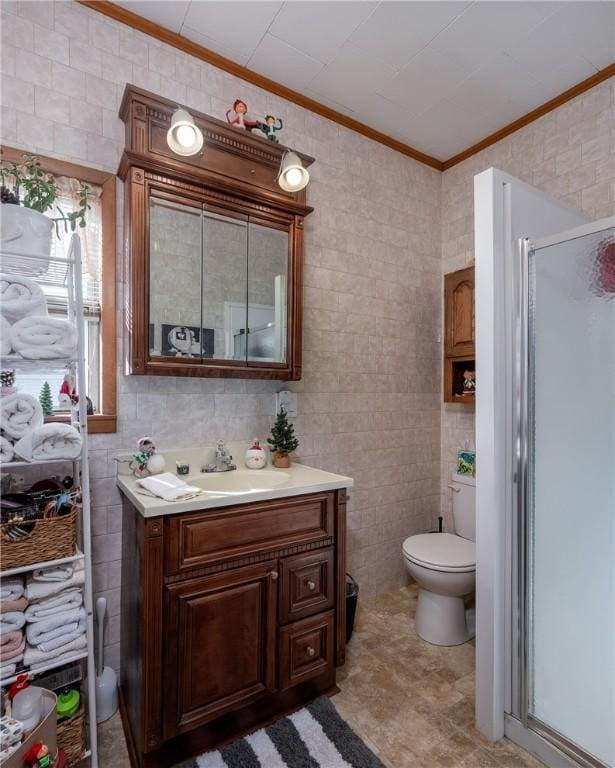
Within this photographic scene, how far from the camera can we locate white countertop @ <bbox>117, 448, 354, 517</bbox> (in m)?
1.33

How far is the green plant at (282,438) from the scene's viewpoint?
1998 millimetres

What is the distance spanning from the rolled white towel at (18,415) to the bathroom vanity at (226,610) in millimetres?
392

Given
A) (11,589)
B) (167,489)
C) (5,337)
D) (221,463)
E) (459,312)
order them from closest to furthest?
(5,337), (11,589), (167,489), (221,463), (459,312)

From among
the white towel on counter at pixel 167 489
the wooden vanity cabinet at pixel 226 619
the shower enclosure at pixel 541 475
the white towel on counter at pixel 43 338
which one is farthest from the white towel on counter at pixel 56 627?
the shower enclosure at pixel 541 475

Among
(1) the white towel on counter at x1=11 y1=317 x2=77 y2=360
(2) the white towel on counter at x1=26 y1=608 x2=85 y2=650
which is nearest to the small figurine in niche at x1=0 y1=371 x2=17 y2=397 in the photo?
(1) the white towel on counter at x1=11 y1=317 x2=77 y2=360

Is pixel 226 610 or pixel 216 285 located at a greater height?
pixel 216 285

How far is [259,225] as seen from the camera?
1.96 m

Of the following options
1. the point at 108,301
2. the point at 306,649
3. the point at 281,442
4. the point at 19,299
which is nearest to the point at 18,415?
the point at 19,299

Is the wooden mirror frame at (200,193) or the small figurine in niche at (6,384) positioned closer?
the small figurine in niche at (6,384)

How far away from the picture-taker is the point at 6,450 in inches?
44.6

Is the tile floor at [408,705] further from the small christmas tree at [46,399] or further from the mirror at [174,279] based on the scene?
the mirror at [174,279]

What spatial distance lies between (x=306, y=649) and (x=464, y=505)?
4.27 feet

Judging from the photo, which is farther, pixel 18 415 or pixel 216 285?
pixel 216 285

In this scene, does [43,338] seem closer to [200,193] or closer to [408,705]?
[200,193]
